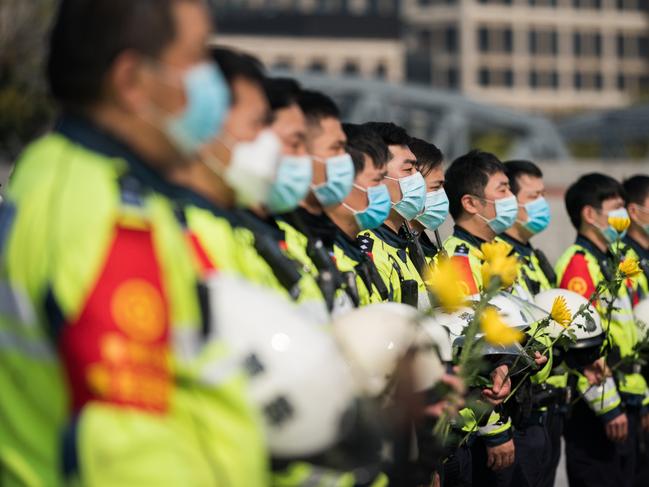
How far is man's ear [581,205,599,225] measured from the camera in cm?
909

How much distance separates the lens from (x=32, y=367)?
2979 mm

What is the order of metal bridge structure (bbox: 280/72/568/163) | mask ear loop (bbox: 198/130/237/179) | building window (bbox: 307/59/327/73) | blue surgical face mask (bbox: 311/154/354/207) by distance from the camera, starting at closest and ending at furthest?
1. mask ear loop (bbox: 198/130/237/179)
2. blue surgical face mask (bbox: 311/154/354/207)
3. metal bridge structure (bbox: 280/72/568/163)
4. building window (bbox: 307/59/327/73)

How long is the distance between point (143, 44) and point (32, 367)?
655 millimetres

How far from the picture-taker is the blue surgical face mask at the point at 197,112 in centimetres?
308

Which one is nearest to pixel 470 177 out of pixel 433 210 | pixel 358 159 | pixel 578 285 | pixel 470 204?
pixel 470 204

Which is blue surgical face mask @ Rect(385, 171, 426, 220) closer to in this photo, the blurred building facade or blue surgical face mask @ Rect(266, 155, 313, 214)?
blue surgical face mask @ Rect(266, 155, 313, 214)

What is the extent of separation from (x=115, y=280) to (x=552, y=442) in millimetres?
5598

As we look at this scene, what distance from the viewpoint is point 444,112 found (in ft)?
153

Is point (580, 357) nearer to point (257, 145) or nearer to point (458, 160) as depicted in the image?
point (458, 160)

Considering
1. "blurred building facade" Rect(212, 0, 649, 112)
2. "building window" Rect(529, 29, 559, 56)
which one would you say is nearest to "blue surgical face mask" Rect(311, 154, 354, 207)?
"blurred building facade" Rect(212, 0, 649, 112)

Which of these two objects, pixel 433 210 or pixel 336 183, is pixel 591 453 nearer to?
pixel 433 210

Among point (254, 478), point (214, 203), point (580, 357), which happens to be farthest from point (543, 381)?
point (254, 478)

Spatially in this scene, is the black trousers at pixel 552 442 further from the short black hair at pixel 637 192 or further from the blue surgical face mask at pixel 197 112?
the blue surgical face mask at pixel 197 112

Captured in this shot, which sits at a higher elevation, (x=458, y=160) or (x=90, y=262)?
(x=90, y=262)
